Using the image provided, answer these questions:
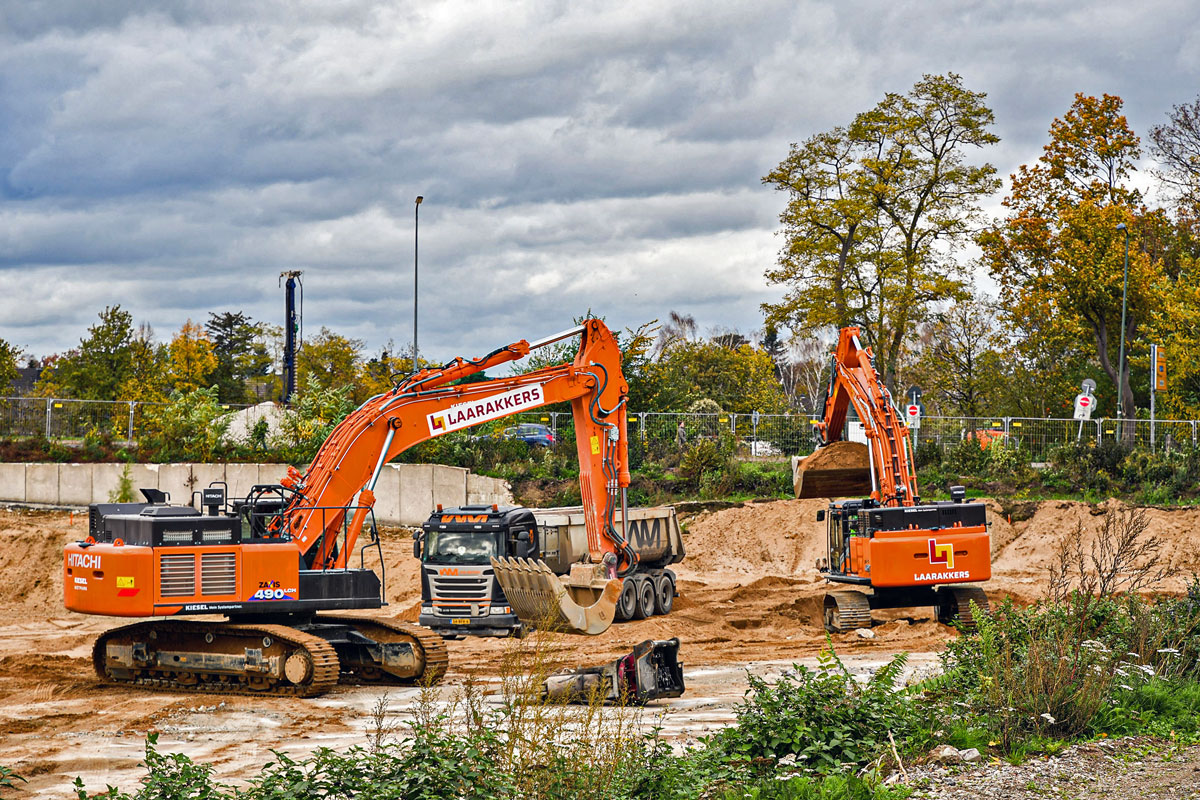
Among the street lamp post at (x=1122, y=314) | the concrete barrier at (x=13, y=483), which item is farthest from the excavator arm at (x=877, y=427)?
the concrete barrier at (x=13, y=483)

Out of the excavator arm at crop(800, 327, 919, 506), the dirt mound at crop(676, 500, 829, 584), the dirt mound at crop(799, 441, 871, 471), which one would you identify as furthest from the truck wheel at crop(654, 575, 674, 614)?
the dirt mound at crop(676, 500, 829, 584)

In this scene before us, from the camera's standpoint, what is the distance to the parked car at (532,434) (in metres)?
37.5

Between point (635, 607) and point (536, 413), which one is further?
point (536, 413)

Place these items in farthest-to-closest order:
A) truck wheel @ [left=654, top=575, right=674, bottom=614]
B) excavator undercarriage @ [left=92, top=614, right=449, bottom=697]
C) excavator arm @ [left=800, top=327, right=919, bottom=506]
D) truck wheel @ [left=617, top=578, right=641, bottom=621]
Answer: truck wheel @ [left=654, top=575, right=674, bottom=614], truck wheel @ [left=617, top=578, right=641, bottom=621], excavator arm @ [left=800, top=327, right=919, bottom=506], excavator undercarriage @ [left=92, top=614, right=449, bottom=697]

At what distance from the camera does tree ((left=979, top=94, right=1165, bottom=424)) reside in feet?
127

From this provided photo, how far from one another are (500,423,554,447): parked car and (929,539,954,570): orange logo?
20.0 m

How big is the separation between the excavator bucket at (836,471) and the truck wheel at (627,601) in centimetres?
349

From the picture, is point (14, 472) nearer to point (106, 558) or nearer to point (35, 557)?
point (35, 557)

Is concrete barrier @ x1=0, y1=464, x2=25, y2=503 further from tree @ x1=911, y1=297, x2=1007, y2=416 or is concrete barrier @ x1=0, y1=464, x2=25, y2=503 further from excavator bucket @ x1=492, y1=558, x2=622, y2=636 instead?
tree @ x1=911, y1=297, x2=1007, y2=416

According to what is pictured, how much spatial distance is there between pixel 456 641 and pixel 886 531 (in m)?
6.92

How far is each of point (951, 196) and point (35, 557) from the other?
92.7 ft

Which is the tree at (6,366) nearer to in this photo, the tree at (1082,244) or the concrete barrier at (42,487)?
the concrete barrier at (42,487)

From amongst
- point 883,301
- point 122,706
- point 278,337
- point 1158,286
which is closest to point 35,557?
point 122,706

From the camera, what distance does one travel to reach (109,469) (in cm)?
3359
